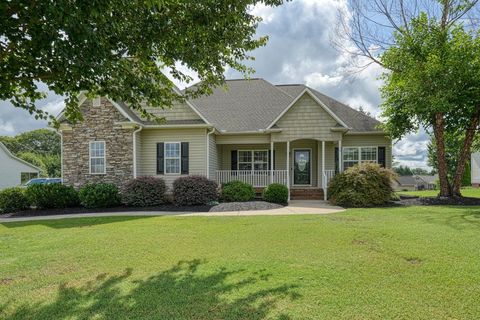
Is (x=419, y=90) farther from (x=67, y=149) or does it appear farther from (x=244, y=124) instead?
(x=67, y=149)

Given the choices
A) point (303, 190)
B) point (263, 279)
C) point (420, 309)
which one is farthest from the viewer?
point (303, 190)

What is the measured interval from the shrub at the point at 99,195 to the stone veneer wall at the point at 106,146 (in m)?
0.82

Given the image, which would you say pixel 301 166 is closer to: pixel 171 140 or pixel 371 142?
pixel 371 142

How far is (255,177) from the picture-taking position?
664 inches

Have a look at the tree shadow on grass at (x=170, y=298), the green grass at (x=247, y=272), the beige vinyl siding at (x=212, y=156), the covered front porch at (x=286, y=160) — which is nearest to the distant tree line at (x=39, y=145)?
the covered front porch at (x=286, y=160)

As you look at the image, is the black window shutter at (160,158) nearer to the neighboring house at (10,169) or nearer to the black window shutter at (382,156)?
the black window shutter at (382,156)

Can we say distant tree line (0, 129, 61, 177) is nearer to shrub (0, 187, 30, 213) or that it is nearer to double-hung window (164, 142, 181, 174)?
shrub (0, 187, 30, 213)

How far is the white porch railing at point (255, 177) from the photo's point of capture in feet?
55.0

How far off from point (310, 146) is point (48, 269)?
15096mm

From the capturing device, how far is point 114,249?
255 inches

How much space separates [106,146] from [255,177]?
7.70 metres

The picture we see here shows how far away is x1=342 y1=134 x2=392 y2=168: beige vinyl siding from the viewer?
17.6 metres

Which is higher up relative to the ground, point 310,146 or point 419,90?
point 419,90

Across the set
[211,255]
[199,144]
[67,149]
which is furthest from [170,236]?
[67,149]
